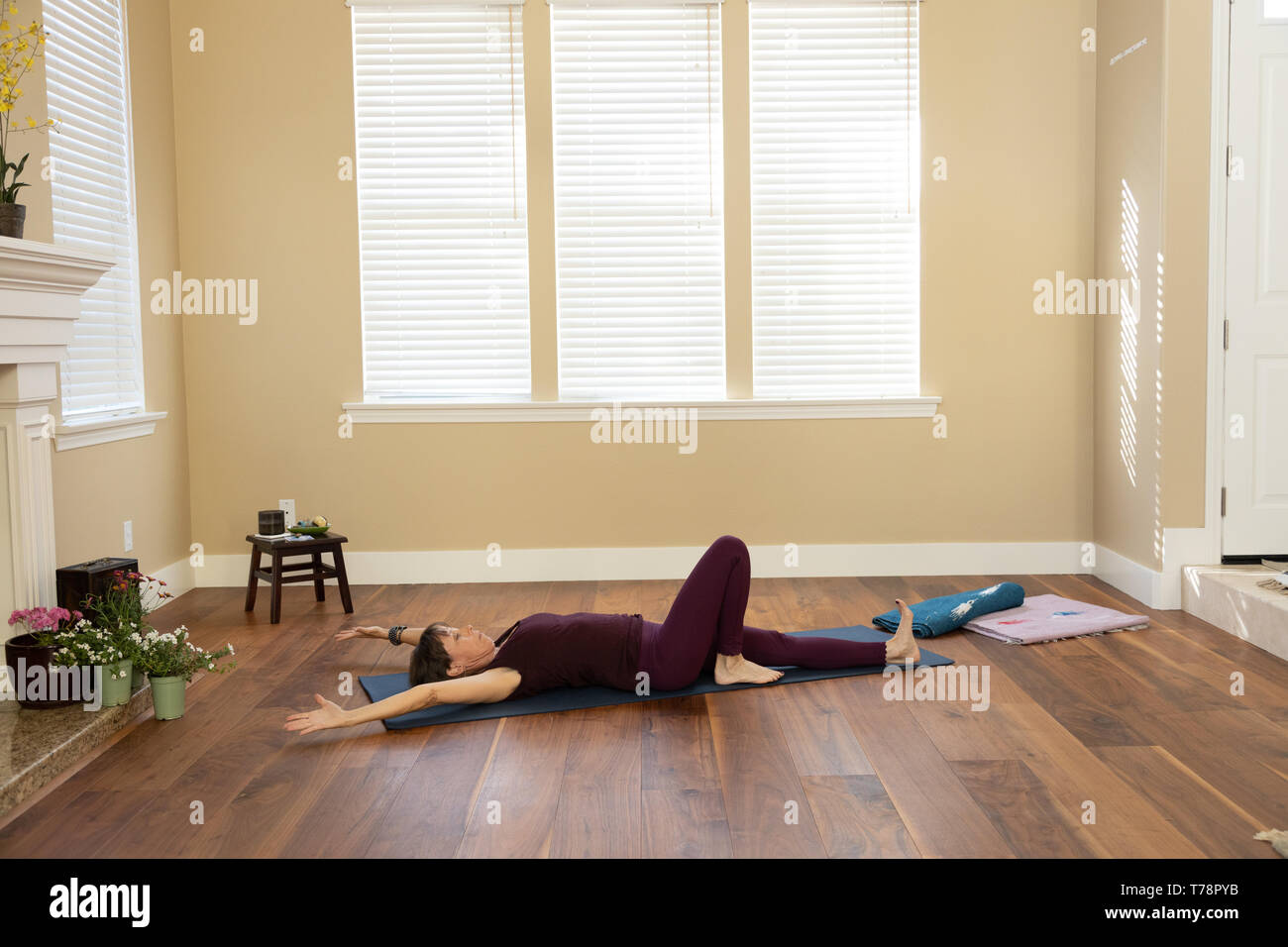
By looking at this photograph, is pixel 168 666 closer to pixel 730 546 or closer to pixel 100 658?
pixel 100 658

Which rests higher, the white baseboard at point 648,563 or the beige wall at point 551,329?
the beige wall at point 551,329

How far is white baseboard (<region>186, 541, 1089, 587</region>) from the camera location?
5590mm

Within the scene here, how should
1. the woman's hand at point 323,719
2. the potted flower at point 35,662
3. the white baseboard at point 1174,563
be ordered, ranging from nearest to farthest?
1. the woman's hand at point 323,719
2. the potted flower at point 35,662
3. the white baseboard at point 1174,563

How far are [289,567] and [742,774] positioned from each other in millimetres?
2749

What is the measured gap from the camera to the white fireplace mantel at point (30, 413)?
3.51m

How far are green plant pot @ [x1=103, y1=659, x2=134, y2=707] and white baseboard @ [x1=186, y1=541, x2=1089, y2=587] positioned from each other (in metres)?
2.12

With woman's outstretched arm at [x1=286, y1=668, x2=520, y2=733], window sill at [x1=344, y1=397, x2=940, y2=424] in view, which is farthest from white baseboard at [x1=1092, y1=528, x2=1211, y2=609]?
woman's outstretched arm at [x1=286, y1=668, x2=520, y2=733]

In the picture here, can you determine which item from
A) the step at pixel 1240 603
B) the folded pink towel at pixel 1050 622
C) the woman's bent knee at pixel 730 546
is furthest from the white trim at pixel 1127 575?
the woman's bent knee at pixel 730 546

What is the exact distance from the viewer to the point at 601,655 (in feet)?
11.9

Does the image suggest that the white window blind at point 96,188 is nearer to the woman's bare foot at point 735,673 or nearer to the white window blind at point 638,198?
the white window blind at point 638,198

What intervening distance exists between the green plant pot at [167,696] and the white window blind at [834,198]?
3101 mm

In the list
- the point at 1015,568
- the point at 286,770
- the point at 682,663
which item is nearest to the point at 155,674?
the point at 286,770

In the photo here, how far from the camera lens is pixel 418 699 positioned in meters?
3.34
